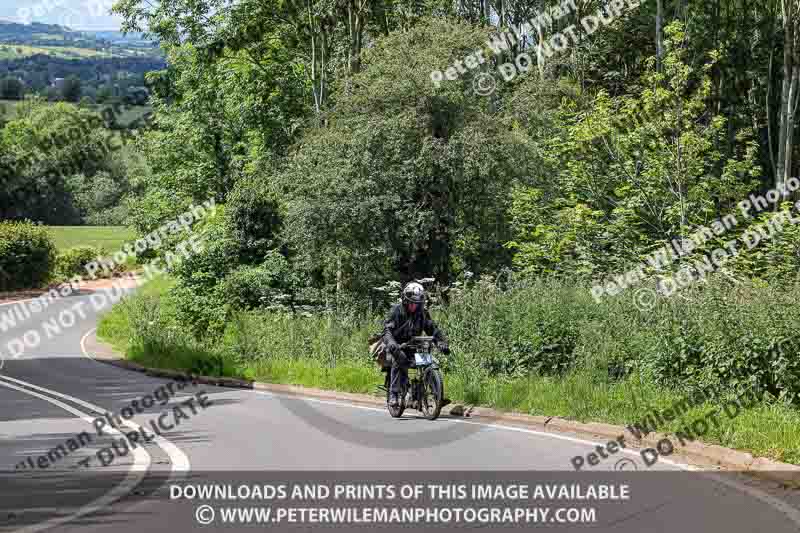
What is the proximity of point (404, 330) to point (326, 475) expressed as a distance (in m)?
5.40

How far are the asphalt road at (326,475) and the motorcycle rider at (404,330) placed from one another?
628 mm

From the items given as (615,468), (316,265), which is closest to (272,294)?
(316,265)

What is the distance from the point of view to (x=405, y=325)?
1599cm

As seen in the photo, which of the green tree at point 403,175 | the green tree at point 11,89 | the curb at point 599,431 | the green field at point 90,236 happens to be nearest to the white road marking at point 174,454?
the curb at point 599,431

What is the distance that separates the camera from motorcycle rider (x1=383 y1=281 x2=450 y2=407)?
15.6 metres

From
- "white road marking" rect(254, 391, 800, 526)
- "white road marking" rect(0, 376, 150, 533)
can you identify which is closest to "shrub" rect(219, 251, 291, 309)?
"white road marking" rect(254, 391, 800, 526)

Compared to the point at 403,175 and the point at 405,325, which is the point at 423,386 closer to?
the point at 405,325

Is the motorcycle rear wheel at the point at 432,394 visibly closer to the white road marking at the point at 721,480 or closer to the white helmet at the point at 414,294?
the white road marking at the point at 721,480

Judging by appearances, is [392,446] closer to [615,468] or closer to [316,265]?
[615,468]

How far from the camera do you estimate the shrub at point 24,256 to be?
219 ft

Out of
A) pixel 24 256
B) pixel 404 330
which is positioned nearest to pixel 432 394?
pixel 404 330

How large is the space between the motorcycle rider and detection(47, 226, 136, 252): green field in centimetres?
7355

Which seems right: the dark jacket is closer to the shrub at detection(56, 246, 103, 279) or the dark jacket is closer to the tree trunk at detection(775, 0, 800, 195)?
the tree trunk at detection(775, 0, 800, 195)

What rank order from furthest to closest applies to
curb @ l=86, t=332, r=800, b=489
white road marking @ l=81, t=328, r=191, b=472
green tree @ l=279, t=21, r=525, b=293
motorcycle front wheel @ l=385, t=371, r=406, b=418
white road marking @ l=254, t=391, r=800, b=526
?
green tree @ l=279, t=21, r=525, b=293, motorcycle front wheel @ l=385, t=371, r=406, b=418, white road marking @ l=81, t=328, r=191, b=472, curb @ l=86, t=332, r=800, b=489, white road marking @ l=254, t=391, r=800, b=526
